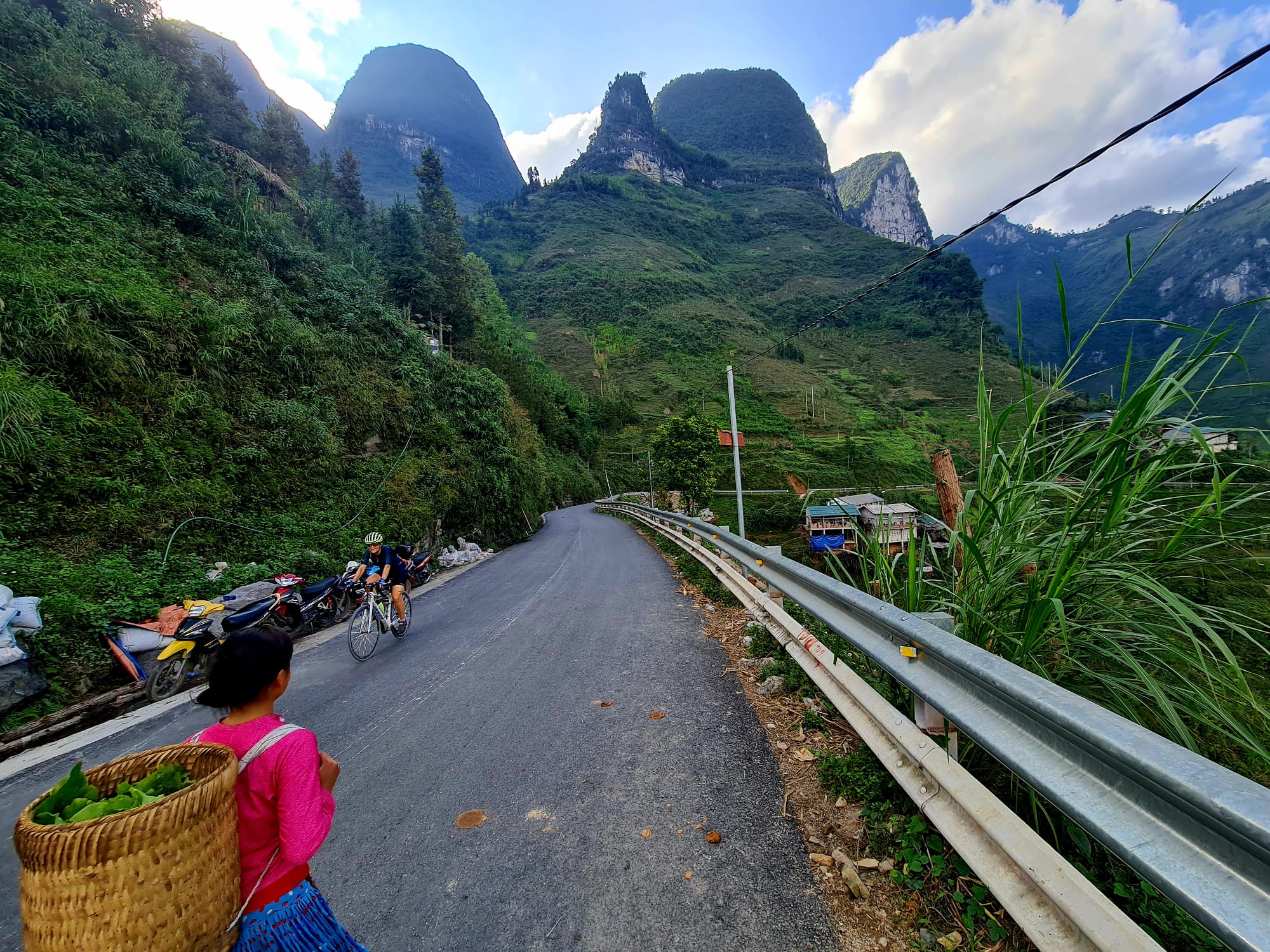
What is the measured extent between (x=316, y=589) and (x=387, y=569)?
1.64 metres

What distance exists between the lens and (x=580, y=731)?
3.35 m

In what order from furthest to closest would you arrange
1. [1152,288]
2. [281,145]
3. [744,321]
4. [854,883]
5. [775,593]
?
[744,321] < [281,145] < [1152,288] < [775,593] < [854,883]

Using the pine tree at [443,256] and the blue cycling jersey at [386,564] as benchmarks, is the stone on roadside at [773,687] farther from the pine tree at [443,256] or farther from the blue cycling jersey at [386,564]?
the pine tree at [443,256]

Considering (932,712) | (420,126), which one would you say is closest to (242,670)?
(932,712)

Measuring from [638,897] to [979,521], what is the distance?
7.35 ft

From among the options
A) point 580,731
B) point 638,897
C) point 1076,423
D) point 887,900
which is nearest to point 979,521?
point 1076,423

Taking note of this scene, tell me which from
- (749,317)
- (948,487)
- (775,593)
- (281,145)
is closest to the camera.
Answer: (948,487)

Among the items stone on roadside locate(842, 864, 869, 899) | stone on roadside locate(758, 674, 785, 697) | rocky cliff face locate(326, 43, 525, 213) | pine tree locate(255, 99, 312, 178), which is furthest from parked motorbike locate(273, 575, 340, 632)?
rocky cliff face locate(326, 43, 525, 213)

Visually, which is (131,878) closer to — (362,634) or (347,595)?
(362,634)

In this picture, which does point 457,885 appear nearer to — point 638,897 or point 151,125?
point 638,897

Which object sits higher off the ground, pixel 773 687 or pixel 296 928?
pixel 296 928

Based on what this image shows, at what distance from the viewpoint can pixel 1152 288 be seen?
Answer: 8945mm

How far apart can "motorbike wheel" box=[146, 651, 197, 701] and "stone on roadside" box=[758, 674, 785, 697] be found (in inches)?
225

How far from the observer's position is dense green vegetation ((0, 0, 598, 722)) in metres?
6.00
